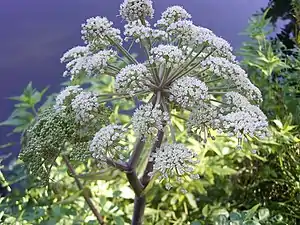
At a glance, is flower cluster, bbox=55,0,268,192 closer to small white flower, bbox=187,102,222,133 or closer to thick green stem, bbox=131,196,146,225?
small white flower, bbox=187,102,222,133

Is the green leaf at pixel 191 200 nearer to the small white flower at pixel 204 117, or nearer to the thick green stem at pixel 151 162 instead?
the thick green stem at pixel 151 162

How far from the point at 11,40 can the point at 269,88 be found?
2.40 feet

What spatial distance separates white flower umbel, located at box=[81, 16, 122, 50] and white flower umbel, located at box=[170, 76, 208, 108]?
0.11 m

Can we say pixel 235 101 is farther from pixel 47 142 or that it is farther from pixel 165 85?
pixel 47 142

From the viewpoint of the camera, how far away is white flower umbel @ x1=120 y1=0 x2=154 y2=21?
641 mm

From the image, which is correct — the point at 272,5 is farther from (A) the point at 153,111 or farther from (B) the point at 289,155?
(A) the point at 153,111

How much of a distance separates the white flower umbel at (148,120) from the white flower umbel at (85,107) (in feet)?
0.19

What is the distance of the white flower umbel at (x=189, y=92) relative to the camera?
55 cm

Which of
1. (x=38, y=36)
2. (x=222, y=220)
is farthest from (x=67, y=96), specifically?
(x=38, y=36)

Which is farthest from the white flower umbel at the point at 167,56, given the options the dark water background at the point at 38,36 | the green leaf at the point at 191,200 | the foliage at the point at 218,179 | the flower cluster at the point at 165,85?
the dark water background at the point at 38,36

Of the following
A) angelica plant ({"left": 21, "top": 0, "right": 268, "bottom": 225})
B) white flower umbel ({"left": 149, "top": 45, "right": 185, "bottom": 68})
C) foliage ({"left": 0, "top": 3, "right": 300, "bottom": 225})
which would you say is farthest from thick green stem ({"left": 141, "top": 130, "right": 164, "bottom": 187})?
foliage ({"left": 0, "top": 3, "right": 300, "bottom": 225})

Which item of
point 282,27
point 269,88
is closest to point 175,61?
point 269,88

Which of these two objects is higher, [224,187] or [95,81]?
[95,81]

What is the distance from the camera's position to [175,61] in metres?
0.56
